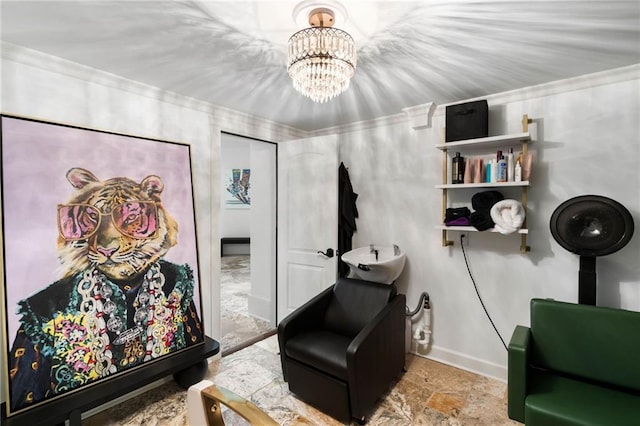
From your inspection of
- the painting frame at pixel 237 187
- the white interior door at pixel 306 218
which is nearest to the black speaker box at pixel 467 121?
the white interior door at pixel 306 218

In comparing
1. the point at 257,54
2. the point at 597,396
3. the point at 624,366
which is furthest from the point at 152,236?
the point at 624,366

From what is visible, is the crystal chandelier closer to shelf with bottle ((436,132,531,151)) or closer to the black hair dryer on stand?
shelf with bottle ((436,132,531,151))

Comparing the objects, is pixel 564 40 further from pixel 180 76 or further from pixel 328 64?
pixel 180 76

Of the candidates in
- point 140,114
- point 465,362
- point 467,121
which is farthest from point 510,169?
point 140,114

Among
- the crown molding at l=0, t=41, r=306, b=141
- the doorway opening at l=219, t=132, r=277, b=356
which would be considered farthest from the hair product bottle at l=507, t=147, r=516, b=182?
the doorway opening at l=219, t=132, r=277, b=356

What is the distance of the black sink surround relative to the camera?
5.03ft

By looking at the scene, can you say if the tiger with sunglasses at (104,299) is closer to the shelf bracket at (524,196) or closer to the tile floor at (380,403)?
the tile floor at (380,403)

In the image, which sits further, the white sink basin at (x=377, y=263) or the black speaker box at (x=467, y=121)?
the white sink basin at (x=377, y=263)

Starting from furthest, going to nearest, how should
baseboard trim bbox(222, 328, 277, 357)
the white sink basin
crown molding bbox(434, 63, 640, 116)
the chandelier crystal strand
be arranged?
baseboard trim bbox(222, 328, 277, 357)
the white sink basin
crown molding bbox(434, 63, 640, 116)
the chandelier crystal strand

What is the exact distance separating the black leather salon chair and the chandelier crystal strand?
1514mm

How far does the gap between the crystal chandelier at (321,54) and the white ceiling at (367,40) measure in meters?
0.12

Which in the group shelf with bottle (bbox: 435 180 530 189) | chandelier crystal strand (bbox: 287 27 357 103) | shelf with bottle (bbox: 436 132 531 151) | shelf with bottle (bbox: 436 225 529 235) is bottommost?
shelf with bottle (bbox: 436 225 529 235)

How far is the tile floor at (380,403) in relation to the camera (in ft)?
6.40

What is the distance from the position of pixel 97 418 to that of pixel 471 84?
342cm
